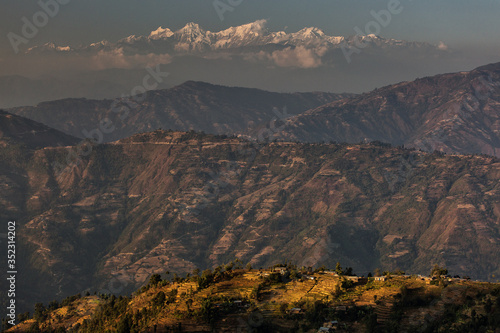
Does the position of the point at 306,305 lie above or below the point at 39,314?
above

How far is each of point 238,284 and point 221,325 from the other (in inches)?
621

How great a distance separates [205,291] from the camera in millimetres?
105625

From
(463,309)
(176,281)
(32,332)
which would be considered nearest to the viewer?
(463,309)

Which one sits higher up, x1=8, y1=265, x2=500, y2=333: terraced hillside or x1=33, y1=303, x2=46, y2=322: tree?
x1=8, y1=265, x2=500, y2=333: terraced hillside

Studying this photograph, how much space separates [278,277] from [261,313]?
14.2 meters

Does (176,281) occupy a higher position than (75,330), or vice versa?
(176,281)

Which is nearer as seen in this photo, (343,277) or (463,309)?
(463,309)

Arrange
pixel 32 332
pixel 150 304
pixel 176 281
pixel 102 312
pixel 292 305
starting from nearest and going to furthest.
Answer: pixel 292 305 → pixel 150 304 → pixel 176 281 → pixel 102 312 → pixel 32 332

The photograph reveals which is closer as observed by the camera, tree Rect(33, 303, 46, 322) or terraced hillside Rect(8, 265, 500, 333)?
terraced hillside Rect(8, 265, 500, 333)

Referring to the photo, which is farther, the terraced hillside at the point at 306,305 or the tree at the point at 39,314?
the tree at the point at 39,314

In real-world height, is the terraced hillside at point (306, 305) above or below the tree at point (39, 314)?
above

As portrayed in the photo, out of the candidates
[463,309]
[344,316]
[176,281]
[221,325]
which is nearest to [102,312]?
[176,281]

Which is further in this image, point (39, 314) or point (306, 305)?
point (39, 314)

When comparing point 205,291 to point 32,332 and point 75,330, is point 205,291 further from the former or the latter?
point 32,332
